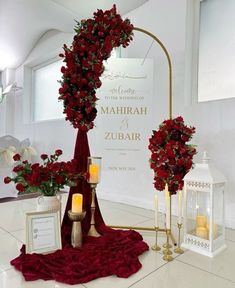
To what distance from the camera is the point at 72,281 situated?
909 millimetres

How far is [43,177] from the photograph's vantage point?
1.18 metres

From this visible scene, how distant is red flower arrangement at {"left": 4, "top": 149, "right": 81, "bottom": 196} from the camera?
1154 millimetres

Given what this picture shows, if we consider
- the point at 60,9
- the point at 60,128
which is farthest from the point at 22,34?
the point at 60,128

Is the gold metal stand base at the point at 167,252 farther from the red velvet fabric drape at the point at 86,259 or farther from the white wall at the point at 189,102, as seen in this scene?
the white wall at the point at 189,102

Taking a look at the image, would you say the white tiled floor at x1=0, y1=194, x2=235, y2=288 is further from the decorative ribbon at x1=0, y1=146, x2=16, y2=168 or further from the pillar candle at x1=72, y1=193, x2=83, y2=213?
the decorative ribbon at x1=0, y1=146, x2=16, y2=168

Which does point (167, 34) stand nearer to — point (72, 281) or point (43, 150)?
point (72, 281)

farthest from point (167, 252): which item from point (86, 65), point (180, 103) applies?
point (180, 103)

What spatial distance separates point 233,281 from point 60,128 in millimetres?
2545

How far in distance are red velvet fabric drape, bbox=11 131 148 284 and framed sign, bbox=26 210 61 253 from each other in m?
0.04

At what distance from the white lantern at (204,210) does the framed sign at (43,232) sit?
2.36 ft

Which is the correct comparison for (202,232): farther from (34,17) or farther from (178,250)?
(34,17)

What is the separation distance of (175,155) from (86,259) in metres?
0.70

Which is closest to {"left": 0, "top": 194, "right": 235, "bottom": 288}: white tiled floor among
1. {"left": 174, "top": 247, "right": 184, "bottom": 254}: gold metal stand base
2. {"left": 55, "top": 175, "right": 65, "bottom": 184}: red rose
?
{"left": 174, "top": 247, "right": 184, "bottom": 254}: gold metal stand base

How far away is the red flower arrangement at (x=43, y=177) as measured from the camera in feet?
3.79
